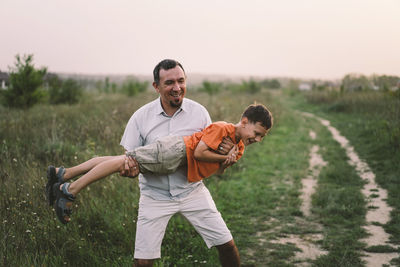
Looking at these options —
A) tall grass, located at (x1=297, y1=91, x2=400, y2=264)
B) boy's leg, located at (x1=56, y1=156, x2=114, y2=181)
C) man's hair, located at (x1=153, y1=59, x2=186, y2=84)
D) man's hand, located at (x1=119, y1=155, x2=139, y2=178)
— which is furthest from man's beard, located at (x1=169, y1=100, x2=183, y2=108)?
tall grass, located at (x1=297, y1=91, x2=400, y2=264)

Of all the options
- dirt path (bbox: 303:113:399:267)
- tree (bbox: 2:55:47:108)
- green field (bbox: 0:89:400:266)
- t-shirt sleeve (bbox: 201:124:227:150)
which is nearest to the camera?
t-shirt sleeve (bbox: 201:124:227:150)

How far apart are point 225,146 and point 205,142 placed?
24cm

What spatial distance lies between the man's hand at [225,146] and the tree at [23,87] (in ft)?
50.7

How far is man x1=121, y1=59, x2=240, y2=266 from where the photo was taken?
2943 mm

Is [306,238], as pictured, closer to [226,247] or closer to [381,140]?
[226,247]

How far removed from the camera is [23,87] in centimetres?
1576

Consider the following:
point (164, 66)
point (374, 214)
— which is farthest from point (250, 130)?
point (374, 214)

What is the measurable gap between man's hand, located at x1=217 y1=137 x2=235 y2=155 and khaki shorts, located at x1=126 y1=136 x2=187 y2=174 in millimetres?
348

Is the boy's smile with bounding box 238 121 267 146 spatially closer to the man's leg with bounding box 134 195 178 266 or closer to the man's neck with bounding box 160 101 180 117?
the man's neck with bounding box 160 101 180 117

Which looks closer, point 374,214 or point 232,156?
point 232,156

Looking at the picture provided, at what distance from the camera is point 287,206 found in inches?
247

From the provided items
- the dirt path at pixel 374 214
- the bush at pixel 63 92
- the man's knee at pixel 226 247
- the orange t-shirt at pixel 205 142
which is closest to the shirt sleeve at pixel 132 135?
the orange t-shirt at pixel 205 142

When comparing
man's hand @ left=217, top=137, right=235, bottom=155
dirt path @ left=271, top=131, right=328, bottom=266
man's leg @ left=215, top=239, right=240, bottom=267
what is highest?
man's hand @ left=217, top=137, right=235, bottom=155

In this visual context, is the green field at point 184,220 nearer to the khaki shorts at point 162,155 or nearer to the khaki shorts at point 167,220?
the khaki shorts at point 167,220
